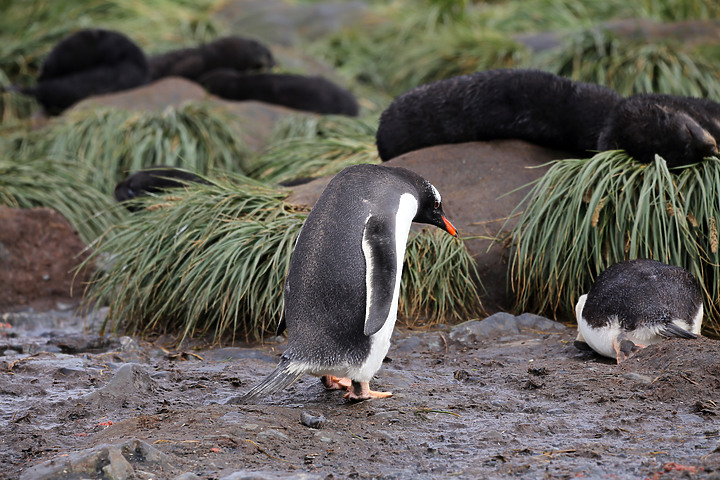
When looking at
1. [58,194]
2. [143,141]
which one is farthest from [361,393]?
[143,141]

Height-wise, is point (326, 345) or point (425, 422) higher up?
point (326, 345)

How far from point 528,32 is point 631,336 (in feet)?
33.3

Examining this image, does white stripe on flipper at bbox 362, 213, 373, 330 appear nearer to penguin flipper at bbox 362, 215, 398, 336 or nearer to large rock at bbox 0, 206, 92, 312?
penguin flipper at bbox 362, 215, 398, 336

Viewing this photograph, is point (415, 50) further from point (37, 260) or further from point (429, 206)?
point (429, 206)

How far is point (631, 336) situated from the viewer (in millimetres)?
3955

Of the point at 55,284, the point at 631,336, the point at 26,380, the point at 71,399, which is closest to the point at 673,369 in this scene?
the point at 631,336

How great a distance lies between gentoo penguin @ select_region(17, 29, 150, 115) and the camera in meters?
9.69

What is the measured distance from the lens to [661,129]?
198 inches

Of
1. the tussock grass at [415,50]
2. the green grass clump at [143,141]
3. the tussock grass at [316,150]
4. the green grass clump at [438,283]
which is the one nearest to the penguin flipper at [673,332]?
the green grass clump at [438,283]

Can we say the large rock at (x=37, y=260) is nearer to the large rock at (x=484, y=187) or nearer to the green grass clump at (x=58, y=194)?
the green grass clump at (x=58, y=194)

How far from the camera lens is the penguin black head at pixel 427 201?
3.74m

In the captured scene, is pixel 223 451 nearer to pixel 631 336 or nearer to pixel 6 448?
pixel 6 448

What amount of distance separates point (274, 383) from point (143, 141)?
4.99 metres

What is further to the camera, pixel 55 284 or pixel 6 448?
pixel 55 284
